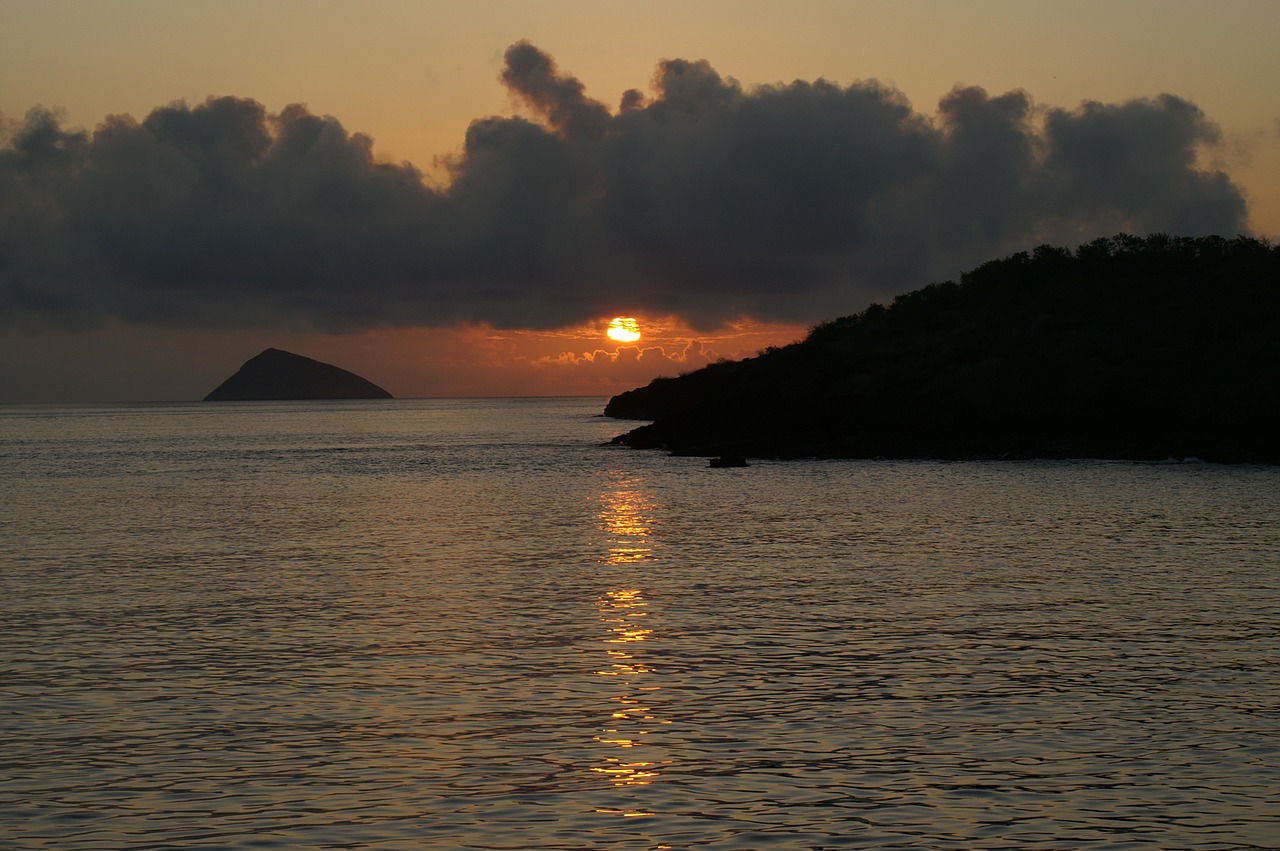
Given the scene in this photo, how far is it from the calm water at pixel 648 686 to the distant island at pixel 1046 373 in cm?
4411

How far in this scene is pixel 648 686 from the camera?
18844mm

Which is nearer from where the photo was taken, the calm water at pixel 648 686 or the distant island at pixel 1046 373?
the calm water at pixel 648 686

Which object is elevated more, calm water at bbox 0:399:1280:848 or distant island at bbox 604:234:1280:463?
distant island at bbox 604:234:1280:463

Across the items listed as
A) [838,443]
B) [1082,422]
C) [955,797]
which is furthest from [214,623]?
[1082,422]

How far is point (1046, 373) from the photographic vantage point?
9781cm

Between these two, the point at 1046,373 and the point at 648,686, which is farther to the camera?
the point at 1046,373

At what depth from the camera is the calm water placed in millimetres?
12930

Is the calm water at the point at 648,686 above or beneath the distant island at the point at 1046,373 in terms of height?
beneath

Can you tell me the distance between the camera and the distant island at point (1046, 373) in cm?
8656

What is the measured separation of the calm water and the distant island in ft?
145

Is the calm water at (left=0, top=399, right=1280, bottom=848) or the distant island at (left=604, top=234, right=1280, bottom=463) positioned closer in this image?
the calm water at (left=0, top=399, right=1280, bottom=848)

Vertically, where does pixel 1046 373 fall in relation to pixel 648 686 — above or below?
above

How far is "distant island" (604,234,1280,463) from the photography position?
86.6 meters

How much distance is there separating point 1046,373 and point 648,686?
85.8 metres
